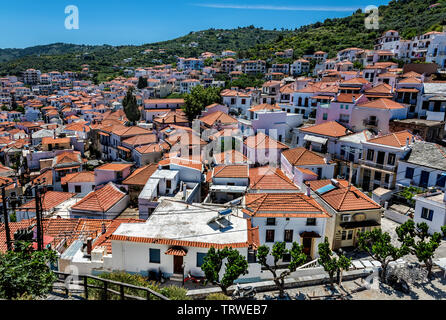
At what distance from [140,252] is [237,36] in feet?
600

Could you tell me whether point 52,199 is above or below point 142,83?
below

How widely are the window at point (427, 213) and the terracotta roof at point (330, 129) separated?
12.3m

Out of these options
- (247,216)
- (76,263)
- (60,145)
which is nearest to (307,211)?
(247,216)

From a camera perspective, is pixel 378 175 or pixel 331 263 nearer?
pixel 331 263

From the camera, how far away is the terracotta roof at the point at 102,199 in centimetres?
2553

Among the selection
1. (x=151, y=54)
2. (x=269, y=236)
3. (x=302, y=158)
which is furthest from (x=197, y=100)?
(x=151, y=54)

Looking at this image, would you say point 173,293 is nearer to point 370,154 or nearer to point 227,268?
point 227,268

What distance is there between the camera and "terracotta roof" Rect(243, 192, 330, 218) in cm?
1972

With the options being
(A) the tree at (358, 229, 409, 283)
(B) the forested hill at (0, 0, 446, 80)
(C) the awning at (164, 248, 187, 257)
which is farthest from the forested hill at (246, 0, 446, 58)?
(C) the awning at (164, 248, 187, 257)

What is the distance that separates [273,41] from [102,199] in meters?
120

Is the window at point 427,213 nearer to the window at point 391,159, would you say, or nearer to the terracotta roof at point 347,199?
the terracotta roof at point 347,199

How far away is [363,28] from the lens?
345 feet

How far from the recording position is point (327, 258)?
598 inches

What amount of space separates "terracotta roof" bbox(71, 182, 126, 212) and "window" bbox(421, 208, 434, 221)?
23.7 meters
